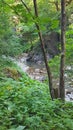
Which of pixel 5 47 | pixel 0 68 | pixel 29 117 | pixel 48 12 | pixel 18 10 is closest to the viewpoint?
pixel 18 10

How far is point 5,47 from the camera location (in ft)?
37.9

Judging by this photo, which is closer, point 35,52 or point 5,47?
point 5,47

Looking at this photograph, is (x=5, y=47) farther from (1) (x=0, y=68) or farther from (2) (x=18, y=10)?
(2) (x=18, y=10)

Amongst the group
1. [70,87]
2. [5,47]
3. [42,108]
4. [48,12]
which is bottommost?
[70,87]

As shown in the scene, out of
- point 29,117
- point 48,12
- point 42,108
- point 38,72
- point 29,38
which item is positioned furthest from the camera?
point 29,38

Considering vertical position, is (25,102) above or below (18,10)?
below

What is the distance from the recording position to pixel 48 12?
2358cm

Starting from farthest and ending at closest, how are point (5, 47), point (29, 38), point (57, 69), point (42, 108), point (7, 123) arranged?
point (29, 38), point (5, 47), point (57, 69), point (42, 108), point (7, 123)

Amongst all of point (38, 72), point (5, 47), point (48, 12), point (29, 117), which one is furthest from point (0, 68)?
point (48, 12)

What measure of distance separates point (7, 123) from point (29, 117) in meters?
0.58

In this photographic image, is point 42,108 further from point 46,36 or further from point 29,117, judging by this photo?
point 46,36

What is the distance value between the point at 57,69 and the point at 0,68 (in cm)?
237

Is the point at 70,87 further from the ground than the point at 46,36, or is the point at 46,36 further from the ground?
the point at 46,36

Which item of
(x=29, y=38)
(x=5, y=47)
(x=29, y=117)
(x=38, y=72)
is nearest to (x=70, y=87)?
(x=5, y=47)
